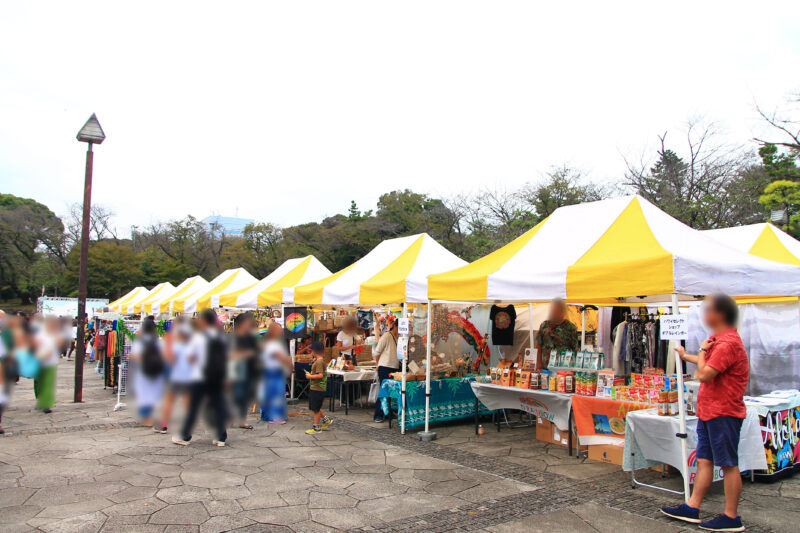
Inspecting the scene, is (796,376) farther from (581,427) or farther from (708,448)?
(708,448)

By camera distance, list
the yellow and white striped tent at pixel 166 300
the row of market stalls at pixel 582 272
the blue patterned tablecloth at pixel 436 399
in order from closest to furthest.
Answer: the yellow and white striped tent at pixel 166 300
the row of market stalls at pixel 582 272
the blue patterned tablecloth at pixel 436 399

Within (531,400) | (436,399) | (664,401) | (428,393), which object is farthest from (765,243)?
(428,393)

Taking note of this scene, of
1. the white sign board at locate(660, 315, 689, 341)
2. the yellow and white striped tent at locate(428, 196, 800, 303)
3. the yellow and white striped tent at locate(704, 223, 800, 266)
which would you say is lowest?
the white sign board at locate(660, 315, 689, 341)

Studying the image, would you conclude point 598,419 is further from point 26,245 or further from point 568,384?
point 26,245

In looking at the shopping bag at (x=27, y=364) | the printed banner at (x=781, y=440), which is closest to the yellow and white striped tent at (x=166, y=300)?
the shopping bag at (x=27, y=364)

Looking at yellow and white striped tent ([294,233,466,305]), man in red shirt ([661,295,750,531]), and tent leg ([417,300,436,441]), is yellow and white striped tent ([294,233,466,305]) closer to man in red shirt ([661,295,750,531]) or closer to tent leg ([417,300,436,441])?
tent leg ([417,300,436,441])

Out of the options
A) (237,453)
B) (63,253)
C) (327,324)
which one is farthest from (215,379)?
(327,324)

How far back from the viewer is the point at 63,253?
1.56 m

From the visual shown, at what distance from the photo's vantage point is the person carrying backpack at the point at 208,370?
3.04 feet

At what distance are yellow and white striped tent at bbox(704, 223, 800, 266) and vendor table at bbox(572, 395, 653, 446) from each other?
4466 mm

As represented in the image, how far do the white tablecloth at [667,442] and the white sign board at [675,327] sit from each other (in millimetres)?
1104

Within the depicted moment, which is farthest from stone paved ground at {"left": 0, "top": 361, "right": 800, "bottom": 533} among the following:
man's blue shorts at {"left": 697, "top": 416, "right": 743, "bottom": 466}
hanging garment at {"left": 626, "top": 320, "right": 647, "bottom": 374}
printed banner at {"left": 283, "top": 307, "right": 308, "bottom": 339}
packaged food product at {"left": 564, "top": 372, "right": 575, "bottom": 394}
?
hanging garment at {"left": 626, "top": 320, "right": 647, "bottom": 374}

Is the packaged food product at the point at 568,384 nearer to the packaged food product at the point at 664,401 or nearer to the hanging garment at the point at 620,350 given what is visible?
the packaged food product at the point at 664,401

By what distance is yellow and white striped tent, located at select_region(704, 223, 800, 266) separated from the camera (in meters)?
9.22
